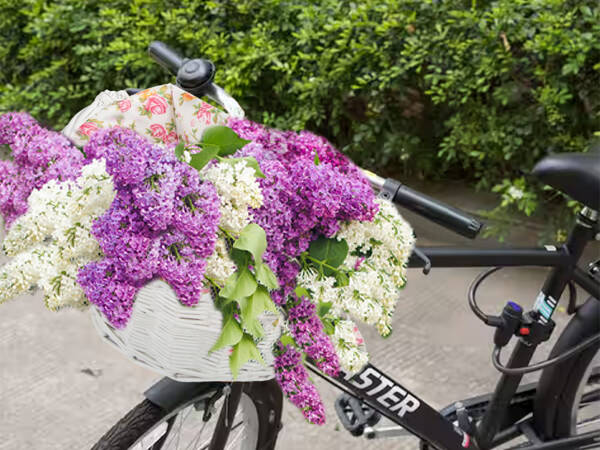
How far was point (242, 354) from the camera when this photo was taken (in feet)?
3.76

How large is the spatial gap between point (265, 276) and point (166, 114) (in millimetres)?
584

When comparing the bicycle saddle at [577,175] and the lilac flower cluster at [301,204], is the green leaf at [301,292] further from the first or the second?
the bicycle saddle at [577,175]

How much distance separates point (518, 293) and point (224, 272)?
2712 mm

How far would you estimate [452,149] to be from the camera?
3652 mm

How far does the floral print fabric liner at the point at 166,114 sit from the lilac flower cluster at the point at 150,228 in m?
0.43

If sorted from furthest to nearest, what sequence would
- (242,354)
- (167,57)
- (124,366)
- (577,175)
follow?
(124,366) < (167,57) < (577,175) < (242,354)

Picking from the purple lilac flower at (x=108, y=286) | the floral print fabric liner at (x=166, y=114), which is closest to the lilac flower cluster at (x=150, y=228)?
the purple lilac flower at (x=108, y=286)

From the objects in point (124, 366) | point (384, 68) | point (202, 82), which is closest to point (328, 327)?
point (202, 82)

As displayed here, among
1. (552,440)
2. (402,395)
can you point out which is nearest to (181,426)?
(402,395)

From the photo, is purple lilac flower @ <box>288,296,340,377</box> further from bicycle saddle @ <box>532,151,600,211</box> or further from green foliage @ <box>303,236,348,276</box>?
bicycle saddle @ <box>532,151,600,211</box>

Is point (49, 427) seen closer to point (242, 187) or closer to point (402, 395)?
point (402, 395)

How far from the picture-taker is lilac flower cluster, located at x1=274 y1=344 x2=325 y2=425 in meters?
1.25

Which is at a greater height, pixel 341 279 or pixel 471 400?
pixel 341 279

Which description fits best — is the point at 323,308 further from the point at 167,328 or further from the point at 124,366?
the point at 124,366
